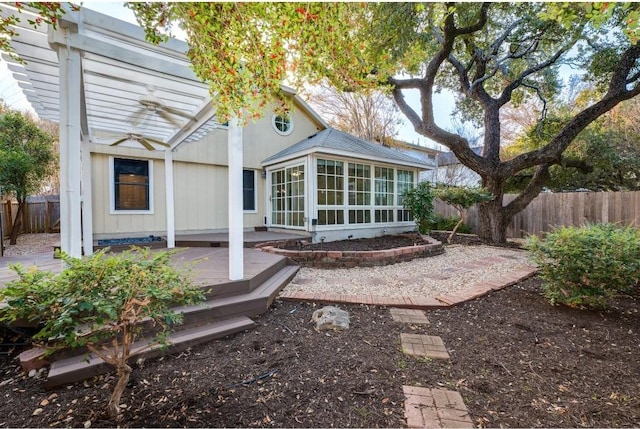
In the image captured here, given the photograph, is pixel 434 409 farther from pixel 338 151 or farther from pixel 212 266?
pixel 338 151

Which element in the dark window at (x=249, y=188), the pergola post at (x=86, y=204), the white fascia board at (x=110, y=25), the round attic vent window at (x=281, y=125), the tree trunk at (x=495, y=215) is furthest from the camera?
the round attic vent window at (x=281, y=125)

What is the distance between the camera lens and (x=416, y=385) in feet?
6.44

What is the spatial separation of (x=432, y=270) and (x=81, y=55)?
19.1 feet

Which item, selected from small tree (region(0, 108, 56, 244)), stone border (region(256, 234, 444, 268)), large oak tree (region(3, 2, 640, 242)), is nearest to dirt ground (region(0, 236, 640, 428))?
large oak tree (region(3, 2, 640, 242))

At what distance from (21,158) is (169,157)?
4468mm

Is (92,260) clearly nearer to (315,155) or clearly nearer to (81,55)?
(81,55)

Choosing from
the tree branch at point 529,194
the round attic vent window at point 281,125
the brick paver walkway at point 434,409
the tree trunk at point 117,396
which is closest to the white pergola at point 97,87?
the tree trunk at point 117,396

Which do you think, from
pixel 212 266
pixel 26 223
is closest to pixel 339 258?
pixel 212 266

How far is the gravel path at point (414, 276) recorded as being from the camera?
160 inches

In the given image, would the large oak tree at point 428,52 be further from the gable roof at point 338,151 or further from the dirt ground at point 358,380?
the dirt ground at point 358,380

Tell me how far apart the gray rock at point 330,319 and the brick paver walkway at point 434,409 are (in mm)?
974

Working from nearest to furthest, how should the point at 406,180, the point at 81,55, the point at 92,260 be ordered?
the point at 92,260, the point at 81,55, the point at 406,180

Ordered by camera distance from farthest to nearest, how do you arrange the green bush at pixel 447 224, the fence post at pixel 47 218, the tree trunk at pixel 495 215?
1. the green bush at pixel 447 224
2. the fence post at pixel 47 218
3. the tree trunk at pixel 495 215

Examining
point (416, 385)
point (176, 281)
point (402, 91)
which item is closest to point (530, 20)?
point (402, 91)
